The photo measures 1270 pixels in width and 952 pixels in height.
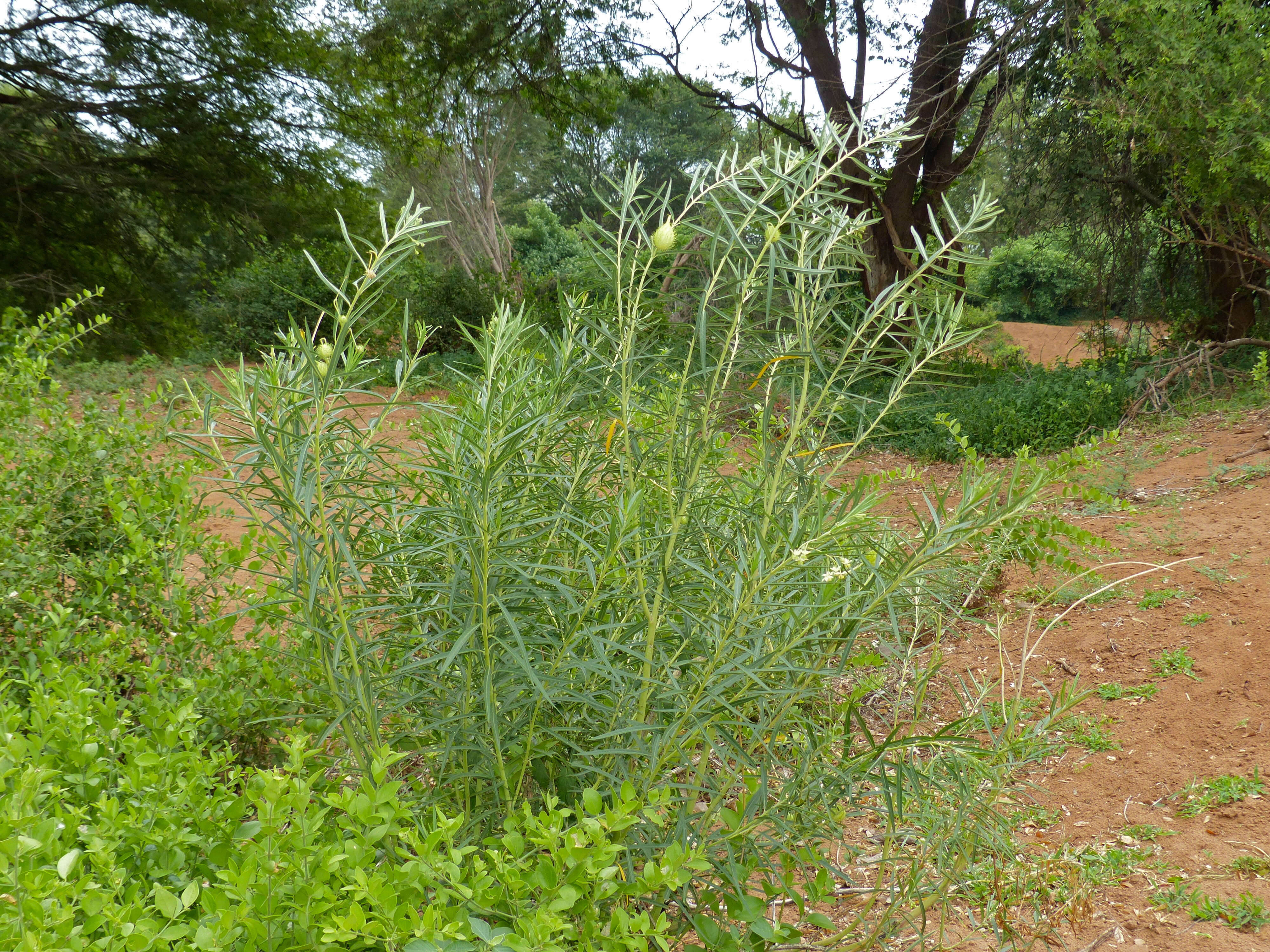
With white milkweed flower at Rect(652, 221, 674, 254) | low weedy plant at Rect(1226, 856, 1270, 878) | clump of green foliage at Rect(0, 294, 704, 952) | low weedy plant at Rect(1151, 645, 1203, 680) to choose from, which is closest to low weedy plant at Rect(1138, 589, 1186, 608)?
low weedy plant at Rect(1151, 645, 1203, 680)

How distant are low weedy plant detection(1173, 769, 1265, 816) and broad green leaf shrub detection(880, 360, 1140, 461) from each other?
442 cm

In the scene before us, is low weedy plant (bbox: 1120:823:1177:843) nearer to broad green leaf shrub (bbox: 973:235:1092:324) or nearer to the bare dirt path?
the bare dirt path

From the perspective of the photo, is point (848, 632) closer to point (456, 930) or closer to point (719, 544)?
point (719, 544)

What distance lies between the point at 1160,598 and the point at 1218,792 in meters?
1.26

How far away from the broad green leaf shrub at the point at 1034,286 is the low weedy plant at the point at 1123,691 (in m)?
17.6

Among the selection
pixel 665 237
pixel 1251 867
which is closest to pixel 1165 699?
pixel 1251 867

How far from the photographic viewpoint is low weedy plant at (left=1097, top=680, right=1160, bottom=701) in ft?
9.23

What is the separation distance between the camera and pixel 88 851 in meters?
0.99

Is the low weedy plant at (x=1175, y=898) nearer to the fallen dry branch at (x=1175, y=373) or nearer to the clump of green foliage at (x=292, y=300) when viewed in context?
the fallen dry branch at (x=1175, y=373)

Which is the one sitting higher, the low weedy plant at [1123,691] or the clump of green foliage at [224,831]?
the clump of green foliage at [224,831]

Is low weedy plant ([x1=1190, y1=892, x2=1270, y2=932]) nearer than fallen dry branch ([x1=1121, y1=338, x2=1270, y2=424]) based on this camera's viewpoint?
Yes

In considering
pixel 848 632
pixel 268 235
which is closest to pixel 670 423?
pixel 848 632

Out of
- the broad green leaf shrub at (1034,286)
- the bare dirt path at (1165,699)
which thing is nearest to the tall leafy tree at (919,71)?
the bare dirt path at (1165,699)

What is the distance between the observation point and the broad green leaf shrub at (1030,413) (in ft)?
22.9
